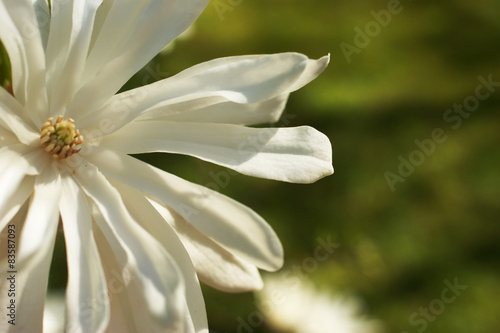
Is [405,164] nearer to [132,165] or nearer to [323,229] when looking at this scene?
[323,229]

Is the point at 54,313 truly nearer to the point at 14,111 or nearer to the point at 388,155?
the point at 14,111

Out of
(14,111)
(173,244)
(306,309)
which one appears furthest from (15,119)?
(306,309)

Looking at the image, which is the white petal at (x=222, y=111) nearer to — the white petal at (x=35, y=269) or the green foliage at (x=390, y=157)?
the white petal at (x=35, y=269)

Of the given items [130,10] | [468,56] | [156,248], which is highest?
[468,56]

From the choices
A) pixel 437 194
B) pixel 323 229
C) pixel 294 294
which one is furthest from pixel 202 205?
pixel 437 194
